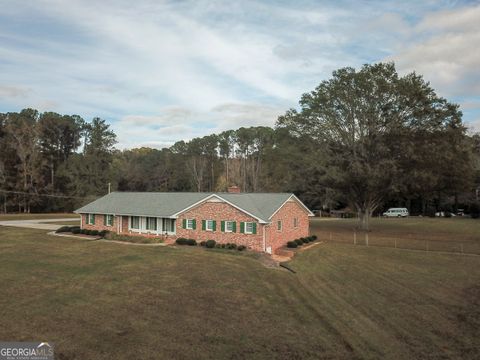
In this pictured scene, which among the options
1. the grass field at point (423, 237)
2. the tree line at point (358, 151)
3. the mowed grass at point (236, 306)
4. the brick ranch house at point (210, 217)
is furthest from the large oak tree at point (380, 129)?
the mowed grass at point (236, 306)

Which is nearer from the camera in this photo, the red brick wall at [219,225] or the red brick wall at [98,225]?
the red brick wall at [219,225]

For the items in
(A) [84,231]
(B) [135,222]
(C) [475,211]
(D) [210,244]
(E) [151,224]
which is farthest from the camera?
(C) [475,211]

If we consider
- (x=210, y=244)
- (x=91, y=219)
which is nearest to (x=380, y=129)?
(x=210, y=244)

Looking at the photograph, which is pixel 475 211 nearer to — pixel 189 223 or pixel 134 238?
pixel 189 223

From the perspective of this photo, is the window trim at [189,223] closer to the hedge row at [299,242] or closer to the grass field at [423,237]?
the hedge row at [299,242]

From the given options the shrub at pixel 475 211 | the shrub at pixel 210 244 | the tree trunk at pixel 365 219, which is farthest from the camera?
the shrub at pixel 475 211

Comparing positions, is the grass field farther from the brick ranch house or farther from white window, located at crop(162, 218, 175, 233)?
white window, located at crop(162, 218, 175, 233)

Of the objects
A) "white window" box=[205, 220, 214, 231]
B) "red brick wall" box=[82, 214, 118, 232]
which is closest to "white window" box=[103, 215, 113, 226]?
"red brick wall" box=[82, 214, 118, 232]
